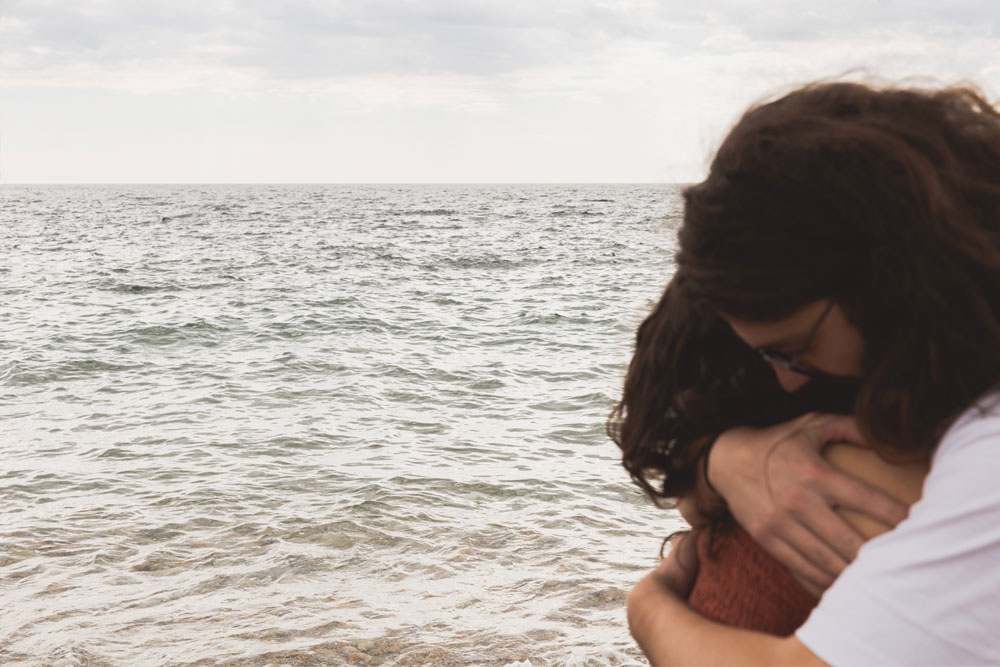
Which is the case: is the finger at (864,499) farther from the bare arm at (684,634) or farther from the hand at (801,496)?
the bare arm at (684,634)

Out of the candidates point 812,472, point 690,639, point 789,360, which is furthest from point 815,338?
point 690,639

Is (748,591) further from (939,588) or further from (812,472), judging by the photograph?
(939,588)

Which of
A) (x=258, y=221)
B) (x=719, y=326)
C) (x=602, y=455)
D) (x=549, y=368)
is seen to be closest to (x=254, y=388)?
(x=549, y=368)

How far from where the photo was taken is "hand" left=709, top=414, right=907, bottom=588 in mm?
1315

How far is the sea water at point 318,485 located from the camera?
4617 millimetres

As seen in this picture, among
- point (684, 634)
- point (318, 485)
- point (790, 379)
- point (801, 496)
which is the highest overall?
point (790, 379)

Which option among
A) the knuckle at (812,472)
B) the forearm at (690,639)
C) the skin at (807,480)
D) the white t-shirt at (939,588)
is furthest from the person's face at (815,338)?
the forearm at (690,639)

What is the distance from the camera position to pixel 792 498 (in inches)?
54.0

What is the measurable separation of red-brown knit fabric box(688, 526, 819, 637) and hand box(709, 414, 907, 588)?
0.05 meters

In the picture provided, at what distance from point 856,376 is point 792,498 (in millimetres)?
207

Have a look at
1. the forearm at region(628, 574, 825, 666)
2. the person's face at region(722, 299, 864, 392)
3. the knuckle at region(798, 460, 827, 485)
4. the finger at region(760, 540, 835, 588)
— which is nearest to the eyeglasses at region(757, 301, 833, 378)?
the person's face at region(722, 299, 864, 392)

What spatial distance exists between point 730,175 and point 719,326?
0.38m

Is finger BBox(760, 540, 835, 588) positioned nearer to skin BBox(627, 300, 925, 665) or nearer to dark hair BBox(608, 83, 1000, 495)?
skin BBox(627, 300, 925, 665)

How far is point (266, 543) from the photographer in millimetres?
5832
